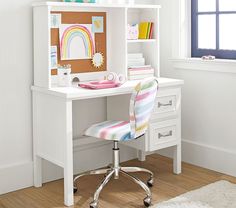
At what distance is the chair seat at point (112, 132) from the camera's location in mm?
2924

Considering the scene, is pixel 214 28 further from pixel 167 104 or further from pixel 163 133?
pixel 163 133

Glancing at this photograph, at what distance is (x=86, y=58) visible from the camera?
136 inches

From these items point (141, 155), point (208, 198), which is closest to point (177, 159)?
point (141, 155)

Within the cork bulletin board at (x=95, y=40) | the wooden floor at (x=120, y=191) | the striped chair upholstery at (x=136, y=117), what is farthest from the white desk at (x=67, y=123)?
the cork bulletin board at (x=95, y=40)

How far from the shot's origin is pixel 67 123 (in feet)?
9.56

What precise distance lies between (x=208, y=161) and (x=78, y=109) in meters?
1.16

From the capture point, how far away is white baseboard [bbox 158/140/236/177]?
3.56m

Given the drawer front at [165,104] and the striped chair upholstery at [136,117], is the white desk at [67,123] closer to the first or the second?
the drawer front at [165,104]

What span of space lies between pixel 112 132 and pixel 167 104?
0.65m

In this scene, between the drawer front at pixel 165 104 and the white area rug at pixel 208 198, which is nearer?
the white area rug at pixel 208 198

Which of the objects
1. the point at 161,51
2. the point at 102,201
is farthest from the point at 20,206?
the point at 161,51

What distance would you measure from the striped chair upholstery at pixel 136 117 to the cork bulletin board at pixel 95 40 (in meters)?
0.60

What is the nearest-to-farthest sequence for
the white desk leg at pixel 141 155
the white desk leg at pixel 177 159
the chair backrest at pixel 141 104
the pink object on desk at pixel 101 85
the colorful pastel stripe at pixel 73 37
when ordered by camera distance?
the chair backrest at pixel 141 104
the pink object on desk at pixel 101 85
the colorful pastel stripe at pixel 73 37
the white desk leg at pixel 177 159
the white desk leg at pixel 141 155

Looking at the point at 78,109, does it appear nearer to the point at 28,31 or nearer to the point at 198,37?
the point at 28,31
